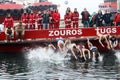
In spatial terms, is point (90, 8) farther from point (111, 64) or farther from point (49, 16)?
point (111, 64)

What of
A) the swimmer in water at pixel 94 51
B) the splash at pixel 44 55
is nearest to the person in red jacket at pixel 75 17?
the splash at pixel 44 55

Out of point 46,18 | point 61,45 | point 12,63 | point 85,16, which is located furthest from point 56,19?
point 12,63

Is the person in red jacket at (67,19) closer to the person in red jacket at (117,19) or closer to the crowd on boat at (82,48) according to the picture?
the crowd on boat at (82,48)

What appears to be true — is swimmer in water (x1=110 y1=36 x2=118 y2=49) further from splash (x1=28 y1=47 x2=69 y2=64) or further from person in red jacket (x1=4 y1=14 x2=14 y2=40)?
person in red jacket (x1=4 y1=14 x2=14 y2=40)

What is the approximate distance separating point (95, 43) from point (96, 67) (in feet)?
19.9

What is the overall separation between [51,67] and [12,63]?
9.78ft

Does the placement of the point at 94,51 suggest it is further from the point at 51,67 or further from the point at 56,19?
the point at 56,19

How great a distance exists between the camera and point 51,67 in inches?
1041

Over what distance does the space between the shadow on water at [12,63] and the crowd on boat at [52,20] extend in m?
1.15

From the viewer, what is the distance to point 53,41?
3167cm

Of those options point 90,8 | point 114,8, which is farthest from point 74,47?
point 114,8

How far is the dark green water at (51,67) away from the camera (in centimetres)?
2327

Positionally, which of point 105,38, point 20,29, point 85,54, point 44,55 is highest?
point 20,29

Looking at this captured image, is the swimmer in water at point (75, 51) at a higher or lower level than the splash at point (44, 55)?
higher
